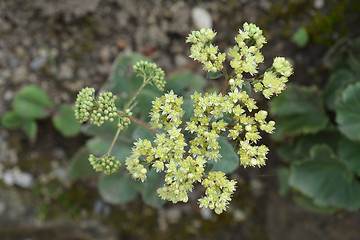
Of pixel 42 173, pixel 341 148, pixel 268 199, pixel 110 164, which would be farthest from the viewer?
pixel 268 199

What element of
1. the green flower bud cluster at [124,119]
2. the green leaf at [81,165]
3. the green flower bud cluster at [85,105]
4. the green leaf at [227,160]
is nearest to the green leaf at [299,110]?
the green leaf at [227,160]

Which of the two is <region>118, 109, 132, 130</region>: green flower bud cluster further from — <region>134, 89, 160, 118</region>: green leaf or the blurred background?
the blurred background

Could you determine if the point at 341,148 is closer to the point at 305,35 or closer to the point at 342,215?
the point at 342,215

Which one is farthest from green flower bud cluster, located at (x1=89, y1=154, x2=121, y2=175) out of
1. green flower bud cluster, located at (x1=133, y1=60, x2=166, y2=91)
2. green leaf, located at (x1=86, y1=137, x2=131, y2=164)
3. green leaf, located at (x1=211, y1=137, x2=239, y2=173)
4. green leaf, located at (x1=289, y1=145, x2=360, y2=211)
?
green leaf, located at (x1=289, y1=145, x2=360, y2=211)

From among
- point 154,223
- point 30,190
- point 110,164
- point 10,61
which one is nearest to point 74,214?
point 30,190

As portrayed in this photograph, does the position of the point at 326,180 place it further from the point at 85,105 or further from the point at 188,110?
the point at 85,105
